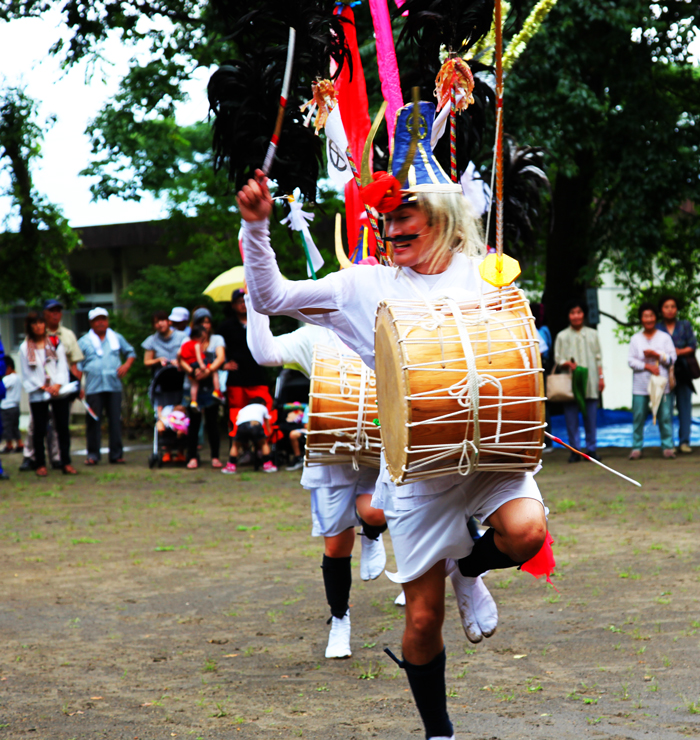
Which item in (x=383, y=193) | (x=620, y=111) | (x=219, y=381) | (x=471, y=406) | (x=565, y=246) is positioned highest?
(x=620, y=111)

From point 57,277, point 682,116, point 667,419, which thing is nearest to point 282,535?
point 667,419

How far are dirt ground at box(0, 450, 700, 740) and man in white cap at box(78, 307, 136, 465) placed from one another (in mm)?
3965

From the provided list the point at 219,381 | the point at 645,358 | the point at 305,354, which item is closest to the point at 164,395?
the point at 219,381

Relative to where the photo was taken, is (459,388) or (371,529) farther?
(371,529)

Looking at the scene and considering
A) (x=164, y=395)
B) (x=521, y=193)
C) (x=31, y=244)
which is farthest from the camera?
(x=31, y=244)

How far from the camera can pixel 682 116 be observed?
12227 mm

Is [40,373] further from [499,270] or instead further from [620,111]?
[499,270]

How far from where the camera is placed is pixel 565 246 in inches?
569

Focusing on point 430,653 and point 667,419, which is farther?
point 667,419

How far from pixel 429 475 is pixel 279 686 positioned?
163 centimetres

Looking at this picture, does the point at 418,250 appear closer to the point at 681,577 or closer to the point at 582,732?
the point at 582,732

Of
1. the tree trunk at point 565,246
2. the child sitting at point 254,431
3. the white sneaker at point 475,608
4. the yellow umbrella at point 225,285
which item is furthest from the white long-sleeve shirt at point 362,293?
the tree trunk at point 565,246

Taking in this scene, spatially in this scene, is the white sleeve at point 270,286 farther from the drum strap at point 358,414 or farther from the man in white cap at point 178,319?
the man in white cap at point 178,319

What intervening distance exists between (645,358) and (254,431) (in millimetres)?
4717
